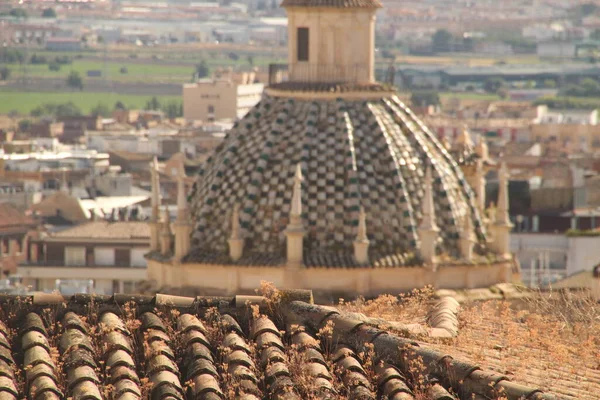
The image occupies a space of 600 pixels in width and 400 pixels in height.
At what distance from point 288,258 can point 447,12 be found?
494 feet

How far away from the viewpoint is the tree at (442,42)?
6668 inches

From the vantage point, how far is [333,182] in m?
37.1

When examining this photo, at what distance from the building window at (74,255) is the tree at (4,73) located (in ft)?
151

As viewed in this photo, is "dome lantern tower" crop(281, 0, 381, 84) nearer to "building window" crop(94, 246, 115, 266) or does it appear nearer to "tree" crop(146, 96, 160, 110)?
"building window" crop(94, 246, 115, 266)

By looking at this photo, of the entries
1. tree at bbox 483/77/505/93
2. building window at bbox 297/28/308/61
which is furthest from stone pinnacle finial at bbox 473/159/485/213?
tree at bbox 483/77/505/93

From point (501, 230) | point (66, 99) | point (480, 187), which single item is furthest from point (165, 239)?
point (66, 99)

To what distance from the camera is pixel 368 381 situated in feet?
56.6

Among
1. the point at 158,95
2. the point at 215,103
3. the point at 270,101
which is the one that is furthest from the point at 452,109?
the point at 270,101

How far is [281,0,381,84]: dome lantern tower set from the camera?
38.1m

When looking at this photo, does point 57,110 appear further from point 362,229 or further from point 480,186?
point 362,229

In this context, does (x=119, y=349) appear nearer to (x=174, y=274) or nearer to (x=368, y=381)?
(x=368, y=381)

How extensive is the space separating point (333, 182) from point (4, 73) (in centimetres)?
7083

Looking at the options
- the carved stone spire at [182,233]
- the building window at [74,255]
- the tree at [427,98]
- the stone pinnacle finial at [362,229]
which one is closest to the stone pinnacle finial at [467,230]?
the stone pinnacle finial at [362,229]

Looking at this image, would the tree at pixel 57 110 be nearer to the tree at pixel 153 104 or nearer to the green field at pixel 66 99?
the green field at pixel 66 99
